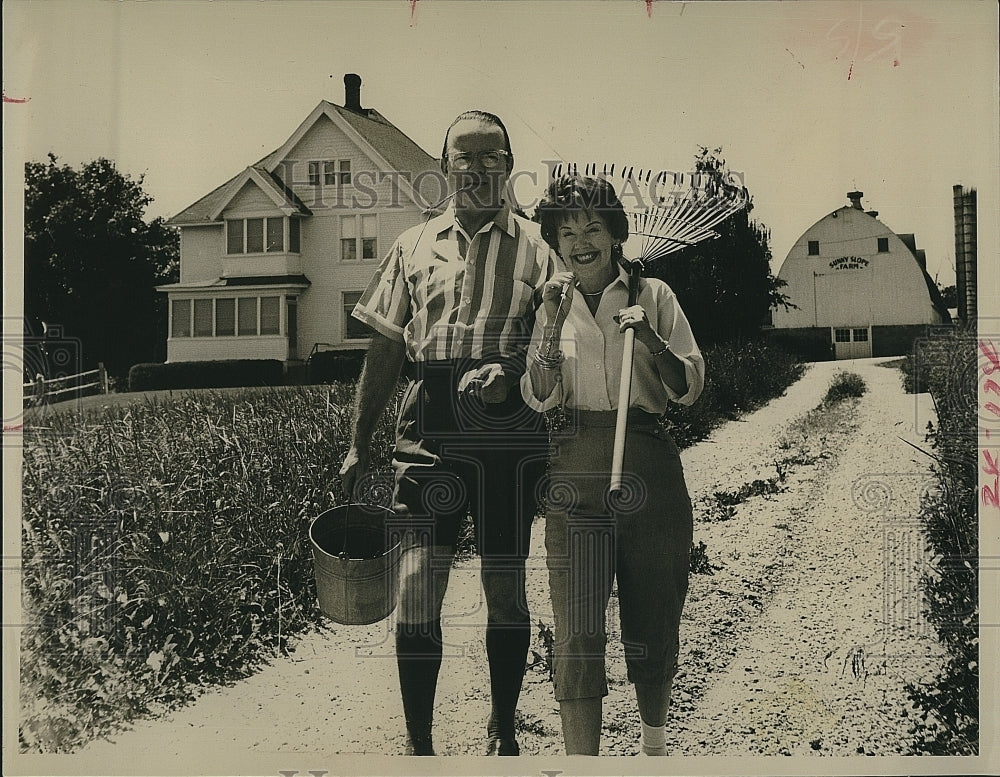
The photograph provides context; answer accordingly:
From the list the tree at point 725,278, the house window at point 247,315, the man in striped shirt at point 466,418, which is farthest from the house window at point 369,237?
the tree at point 725,278

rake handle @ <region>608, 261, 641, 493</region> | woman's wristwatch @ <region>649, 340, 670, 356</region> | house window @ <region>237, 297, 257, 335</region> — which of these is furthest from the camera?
house window @ <region>237, 297, 257, 335</region>

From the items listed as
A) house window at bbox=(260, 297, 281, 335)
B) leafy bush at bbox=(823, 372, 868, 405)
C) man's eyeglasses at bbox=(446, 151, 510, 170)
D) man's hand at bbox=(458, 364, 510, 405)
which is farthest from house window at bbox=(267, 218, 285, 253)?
leafy bush at bbox=(823, 372, 868, 405)

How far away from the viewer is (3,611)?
3.94m

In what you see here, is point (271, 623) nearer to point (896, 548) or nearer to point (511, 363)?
point (511, 363)

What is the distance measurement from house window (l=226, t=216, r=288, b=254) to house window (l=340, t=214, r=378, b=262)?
32cm

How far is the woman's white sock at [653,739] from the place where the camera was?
3.56 m

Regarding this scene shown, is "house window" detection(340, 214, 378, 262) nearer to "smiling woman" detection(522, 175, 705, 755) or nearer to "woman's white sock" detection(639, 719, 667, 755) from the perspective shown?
"smiling woman" detection(522, 175, 705, 755)

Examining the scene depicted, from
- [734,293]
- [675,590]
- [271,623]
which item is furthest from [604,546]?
[271,623]

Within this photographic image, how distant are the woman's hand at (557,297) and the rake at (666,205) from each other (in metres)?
0.30

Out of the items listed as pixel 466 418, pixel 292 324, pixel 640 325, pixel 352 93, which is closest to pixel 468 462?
pixel 466 418

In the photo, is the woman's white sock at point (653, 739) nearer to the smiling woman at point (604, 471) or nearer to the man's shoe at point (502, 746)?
the smiling woman at point (604, 471)

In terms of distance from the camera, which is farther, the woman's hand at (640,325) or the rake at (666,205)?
the rake at (666,205)

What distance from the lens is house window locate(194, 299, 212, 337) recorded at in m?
3.92

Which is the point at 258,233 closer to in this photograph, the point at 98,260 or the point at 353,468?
the point at 98,260
